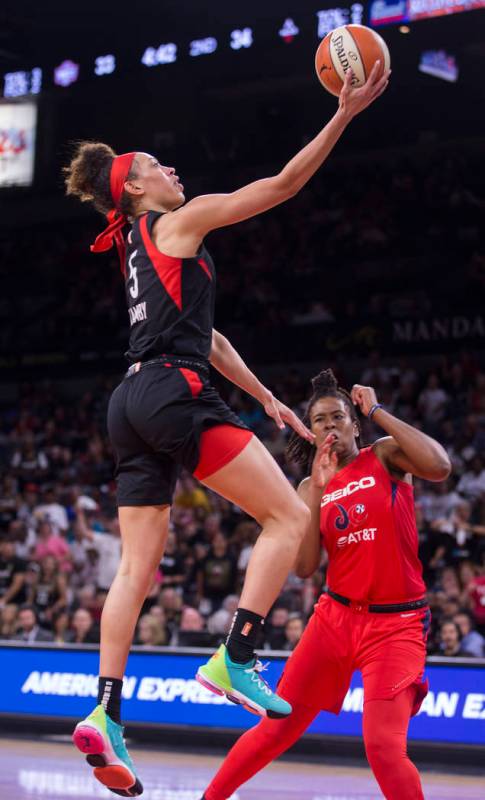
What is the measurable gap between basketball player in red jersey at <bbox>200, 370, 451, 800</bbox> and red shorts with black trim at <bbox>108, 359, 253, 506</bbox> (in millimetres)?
1237

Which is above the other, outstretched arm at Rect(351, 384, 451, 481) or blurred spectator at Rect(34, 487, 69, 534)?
outstretched arm at Rect(351, 384, 451, 481)

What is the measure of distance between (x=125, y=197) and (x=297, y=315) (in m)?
14.3

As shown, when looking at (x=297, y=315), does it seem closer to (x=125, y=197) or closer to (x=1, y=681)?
(x=1, y=681)

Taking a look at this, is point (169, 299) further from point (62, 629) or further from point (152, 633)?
point (62, 629)

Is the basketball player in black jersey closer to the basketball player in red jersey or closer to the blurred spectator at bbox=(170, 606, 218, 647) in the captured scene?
the basketball player in red jersey

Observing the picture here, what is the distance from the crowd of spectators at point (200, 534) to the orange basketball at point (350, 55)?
20.5 ft

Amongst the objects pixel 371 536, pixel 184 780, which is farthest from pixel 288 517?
pixel 184 780

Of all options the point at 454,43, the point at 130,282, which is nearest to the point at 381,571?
the point at 130,282

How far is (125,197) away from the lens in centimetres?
454

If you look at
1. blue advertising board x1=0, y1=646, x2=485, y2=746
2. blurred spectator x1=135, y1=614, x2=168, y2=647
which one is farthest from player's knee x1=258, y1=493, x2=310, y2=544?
blurred spectator x1=135, y1=614, x2=168, y2=647

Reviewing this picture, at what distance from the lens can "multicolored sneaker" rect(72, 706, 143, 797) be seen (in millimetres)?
4094

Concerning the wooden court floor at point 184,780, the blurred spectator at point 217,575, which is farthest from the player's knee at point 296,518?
the blurred spectator at point 217,575

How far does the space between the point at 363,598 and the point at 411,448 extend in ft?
2.43

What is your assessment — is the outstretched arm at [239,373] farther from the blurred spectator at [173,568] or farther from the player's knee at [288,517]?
the blurred spectator at [173,568]
